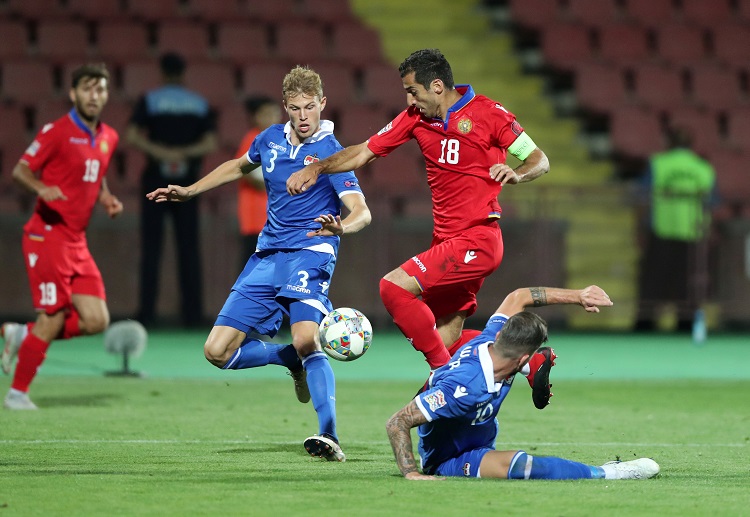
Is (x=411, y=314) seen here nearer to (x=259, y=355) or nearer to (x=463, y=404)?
(x=259, y=355)

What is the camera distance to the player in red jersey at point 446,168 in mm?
7242

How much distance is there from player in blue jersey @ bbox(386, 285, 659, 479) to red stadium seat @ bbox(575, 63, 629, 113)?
12.0 m

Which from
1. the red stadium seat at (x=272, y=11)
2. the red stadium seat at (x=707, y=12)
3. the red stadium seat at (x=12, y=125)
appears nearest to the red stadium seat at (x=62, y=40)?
the red stadium seat at (x=12, y=125)

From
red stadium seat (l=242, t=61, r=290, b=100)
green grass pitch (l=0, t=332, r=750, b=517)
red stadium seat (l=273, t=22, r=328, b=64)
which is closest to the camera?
green grass pitch (l=0, t=332, r=750, b=517)

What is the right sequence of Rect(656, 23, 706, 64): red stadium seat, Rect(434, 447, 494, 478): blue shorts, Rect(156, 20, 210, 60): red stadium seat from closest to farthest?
Rect(434, 447, 494, 478): blue shorts < Rect(156, 20, 210, 60): red stadium seat < Rect(656, 23, 706, 64): red stadium seat

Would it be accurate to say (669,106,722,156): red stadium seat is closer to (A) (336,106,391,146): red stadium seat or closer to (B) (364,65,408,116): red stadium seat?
(B) (364,65,408,116): red stadium seat

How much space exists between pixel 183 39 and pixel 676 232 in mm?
6916

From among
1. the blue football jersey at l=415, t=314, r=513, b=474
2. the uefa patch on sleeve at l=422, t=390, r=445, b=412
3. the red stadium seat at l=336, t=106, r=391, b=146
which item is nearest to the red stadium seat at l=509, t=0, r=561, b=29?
the red stadium seat at l=336, t=106, r=391, b=146

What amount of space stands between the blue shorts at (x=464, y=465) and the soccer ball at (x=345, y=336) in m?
0.89

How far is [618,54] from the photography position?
61.7ft

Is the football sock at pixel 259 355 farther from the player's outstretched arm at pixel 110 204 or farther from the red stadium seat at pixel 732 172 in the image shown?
the red stadium seat at pixel 732 172

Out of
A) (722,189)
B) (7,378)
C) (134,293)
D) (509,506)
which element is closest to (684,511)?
(509,506)

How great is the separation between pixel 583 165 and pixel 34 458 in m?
12.5

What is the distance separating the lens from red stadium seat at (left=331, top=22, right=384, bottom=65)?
18016 millimetres
